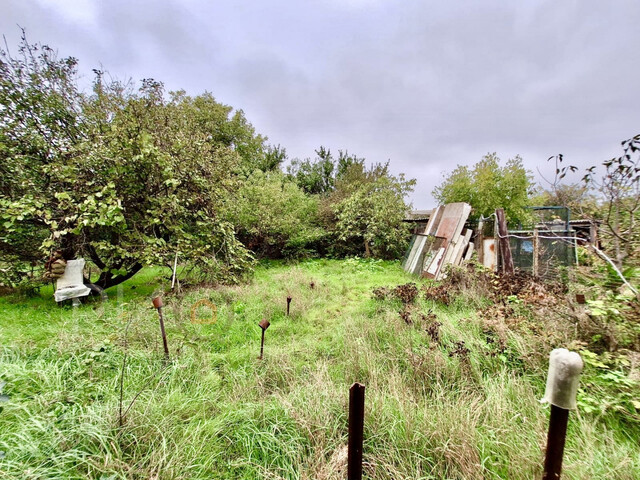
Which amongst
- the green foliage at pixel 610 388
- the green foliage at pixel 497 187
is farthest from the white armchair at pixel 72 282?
the green foliage at pixel 497 187

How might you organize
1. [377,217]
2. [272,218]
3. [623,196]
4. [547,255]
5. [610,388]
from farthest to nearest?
[377,217], [272,218], [547,255], [623,196], [610,388]

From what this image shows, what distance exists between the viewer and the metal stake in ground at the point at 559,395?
67 cm

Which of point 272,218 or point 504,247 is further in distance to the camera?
point 272,218

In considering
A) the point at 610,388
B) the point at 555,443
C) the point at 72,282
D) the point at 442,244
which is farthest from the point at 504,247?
the point at 72,282

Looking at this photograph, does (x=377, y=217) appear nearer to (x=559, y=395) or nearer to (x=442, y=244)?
(x=442, y=244)

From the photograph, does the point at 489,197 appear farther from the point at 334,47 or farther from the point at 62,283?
the point at 62,283

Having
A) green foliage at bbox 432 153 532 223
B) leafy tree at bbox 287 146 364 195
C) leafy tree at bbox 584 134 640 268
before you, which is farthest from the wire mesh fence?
leafy tree at bbox 287 146 364 195

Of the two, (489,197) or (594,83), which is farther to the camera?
(489,197)

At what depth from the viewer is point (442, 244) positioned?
6.68m

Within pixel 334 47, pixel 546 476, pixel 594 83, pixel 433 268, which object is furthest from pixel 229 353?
pixel 334 47

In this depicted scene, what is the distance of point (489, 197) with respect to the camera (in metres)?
10.3

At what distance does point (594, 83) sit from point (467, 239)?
12.4ft

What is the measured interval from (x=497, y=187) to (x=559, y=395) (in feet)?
39.9

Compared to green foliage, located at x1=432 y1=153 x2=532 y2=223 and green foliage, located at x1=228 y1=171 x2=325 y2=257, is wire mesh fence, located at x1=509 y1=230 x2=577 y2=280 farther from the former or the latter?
green foliage, located at x1=228 y1=171 x2=325 y2=257
